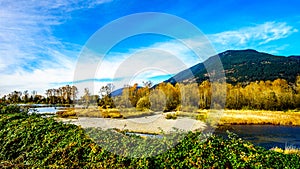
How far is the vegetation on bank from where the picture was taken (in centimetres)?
531

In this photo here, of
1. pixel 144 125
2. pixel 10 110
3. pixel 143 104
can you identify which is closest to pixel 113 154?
pixel 10 110

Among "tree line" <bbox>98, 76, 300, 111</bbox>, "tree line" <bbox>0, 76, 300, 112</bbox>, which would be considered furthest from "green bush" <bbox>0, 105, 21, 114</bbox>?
"tree line" <bbox>98, 76, 300, 111</bbox>

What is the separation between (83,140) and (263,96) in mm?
37090

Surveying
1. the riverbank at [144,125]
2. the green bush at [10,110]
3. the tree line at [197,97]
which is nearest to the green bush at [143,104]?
the tree line at [197,97]

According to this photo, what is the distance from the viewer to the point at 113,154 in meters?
6.08

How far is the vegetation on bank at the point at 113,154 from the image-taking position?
5.31 m

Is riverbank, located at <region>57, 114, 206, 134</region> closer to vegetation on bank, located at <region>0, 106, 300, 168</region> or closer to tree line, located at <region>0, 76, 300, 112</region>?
tree line, located at <region>0, 76, 300, 112</region>

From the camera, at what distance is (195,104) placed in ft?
99.1

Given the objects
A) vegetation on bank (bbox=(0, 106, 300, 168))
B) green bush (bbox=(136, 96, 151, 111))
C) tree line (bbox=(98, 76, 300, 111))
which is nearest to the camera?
vegetation on bank (bbox=(0, 106, 300, 168))

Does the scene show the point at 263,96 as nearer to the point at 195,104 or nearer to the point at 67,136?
the point at 195,104

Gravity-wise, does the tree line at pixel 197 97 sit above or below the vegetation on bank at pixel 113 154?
above

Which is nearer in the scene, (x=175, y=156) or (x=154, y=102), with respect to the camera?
(x=175, y=156)

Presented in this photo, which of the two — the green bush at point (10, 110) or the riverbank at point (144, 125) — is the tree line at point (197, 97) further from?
the green bush at point (10, 110)

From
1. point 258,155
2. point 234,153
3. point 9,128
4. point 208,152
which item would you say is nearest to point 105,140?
point 208,152
